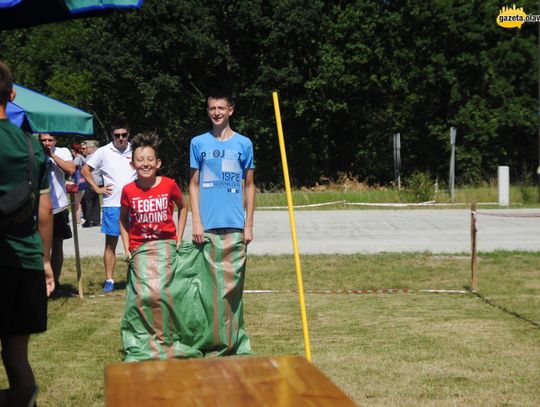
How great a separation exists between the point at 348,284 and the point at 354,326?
3367 mm

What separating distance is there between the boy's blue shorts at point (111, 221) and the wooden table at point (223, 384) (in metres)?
7.08

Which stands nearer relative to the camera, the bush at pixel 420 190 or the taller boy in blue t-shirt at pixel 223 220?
the taller boy in blue t-shirt at pixel 223 220

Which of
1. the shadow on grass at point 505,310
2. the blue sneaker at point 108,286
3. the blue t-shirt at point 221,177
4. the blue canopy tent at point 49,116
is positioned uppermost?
the blue canopy tent at point 49,116

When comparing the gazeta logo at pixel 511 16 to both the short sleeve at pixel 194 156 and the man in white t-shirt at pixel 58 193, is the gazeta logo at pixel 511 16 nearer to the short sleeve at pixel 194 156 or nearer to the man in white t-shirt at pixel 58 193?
the man in white t-shirt at pixel 58 193

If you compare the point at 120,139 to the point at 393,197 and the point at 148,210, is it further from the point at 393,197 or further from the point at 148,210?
the point at 393,197

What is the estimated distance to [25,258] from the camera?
15.5ft

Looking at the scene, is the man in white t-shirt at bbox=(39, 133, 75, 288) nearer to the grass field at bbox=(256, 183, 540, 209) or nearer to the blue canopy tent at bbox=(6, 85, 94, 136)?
the blue canopy tent at bbox=(6, 85, 94, 136)

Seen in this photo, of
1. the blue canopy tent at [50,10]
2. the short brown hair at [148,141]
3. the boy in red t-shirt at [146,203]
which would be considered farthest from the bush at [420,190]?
the blue canopy tent at [50,10]

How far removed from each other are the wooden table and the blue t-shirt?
339 cm

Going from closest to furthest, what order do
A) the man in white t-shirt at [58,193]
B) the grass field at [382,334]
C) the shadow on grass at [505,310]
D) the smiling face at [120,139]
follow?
the grass field at [382,334] → the shadow on grass at [505,310] → the man in white t-shirt at [58,193] → the smiling face at [120,139]

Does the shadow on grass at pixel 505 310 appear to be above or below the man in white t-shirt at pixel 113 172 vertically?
below

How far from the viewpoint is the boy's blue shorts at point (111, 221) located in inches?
443

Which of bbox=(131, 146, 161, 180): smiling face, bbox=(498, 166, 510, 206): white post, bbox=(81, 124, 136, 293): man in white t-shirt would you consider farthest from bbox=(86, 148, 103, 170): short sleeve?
bbox=(498, 166, 510, 206): white post

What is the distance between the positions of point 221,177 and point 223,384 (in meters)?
3.92
